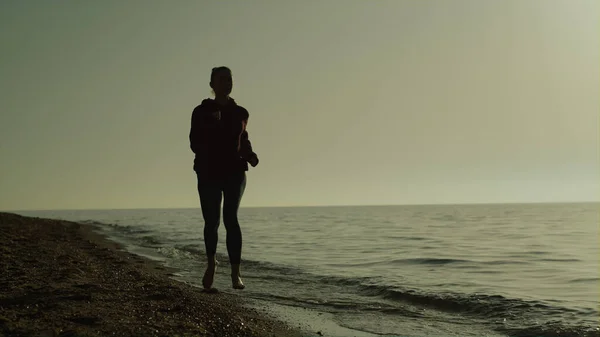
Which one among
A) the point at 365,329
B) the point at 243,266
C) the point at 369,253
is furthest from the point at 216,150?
the point at 369,253

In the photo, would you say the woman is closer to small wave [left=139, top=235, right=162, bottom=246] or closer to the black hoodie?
the black hoodie

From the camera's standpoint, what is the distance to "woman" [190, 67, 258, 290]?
261 inches

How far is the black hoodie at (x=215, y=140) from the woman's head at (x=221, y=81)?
0.56 ft

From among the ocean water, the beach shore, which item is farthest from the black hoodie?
the ocean water

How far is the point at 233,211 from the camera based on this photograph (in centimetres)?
677

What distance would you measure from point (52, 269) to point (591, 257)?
16735mm

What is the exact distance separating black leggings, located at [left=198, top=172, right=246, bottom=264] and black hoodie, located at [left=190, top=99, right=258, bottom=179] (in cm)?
11

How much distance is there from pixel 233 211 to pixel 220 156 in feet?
2.36

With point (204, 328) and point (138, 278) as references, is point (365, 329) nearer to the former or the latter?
point (204, 328)

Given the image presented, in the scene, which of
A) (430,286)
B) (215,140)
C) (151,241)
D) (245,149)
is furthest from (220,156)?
(151,241)

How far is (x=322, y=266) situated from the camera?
46.7ft

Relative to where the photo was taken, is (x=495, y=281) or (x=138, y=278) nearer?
(x=138, y=278)

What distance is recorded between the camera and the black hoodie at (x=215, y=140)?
260 inches

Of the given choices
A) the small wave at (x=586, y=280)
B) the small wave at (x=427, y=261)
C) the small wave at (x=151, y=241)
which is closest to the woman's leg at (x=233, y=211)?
the small wave at (x=586, y=280)
